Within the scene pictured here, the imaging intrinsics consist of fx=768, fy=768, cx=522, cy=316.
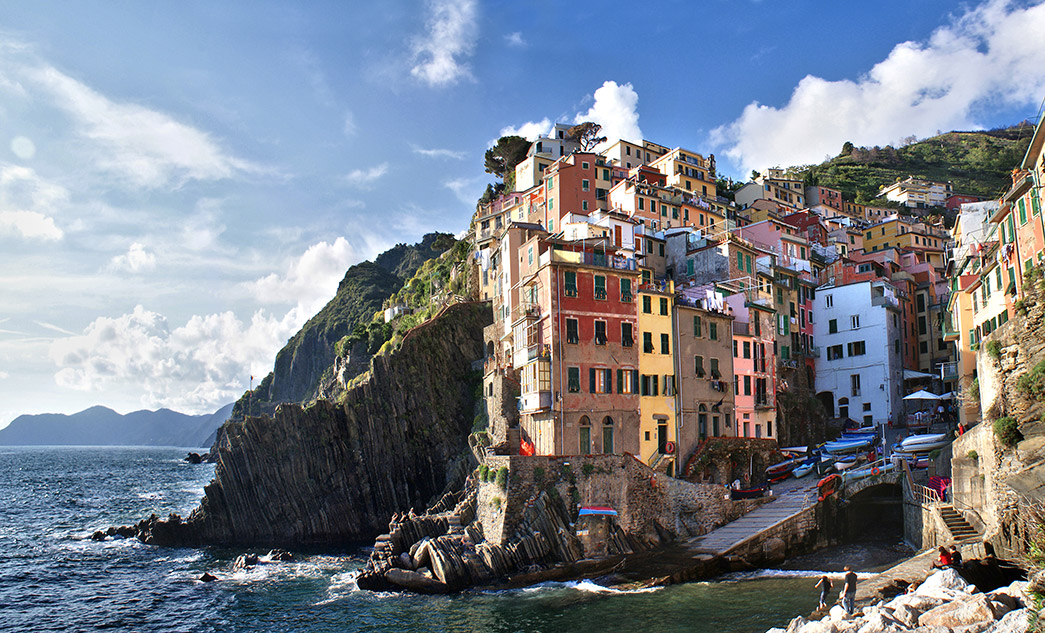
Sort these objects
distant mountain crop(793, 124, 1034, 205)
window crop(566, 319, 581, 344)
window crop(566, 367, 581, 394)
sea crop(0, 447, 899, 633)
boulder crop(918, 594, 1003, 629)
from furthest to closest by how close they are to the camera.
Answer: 1. distant mountain crop(793, 124, 1034, 205)
2. window crop(566, 319, 581, 344)
3. window crop(566, 367, 581, 394)
4. sea crop(0, 447, 899, 633)
5. boulder crop(918, 594, 1003, 629)

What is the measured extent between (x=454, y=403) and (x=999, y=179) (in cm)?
15108

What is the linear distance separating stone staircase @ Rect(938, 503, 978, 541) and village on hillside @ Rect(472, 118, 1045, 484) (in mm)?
10757

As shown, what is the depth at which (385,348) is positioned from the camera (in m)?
79.7

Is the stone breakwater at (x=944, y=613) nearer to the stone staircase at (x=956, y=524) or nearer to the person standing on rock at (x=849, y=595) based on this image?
the person standing on rock at (x=849, y=595)

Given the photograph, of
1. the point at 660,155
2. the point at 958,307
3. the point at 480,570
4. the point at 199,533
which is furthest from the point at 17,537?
the point at 660,155

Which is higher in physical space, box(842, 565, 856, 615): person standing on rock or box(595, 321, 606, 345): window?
box(595, 321, 606, 345): window

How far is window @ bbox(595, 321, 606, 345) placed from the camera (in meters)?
47.8

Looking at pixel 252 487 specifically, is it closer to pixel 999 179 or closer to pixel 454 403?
pixel 454 403

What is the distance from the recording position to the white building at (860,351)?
63.2 m

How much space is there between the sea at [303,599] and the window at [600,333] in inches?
618

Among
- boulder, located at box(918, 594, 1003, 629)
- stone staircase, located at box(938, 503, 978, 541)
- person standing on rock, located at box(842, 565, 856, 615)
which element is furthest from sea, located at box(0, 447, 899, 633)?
boulder, located at box(918, 594, 1003, 629)

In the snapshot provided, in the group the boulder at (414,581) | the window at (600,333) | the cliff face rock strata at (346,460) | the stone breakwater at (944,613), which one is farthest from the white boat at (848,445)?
the boulder at (414,581)

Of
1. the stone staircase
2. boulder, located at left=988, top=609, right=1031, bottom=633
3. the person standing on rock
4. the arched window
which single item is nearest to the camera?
boulder, located at left=988, top=609, right=1031, bottom=633

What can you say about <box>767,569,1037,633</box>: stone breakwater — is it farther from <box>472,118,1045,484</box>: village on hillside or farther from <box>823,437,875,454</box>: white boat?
<box>823,437,875,454</box>: white boat
